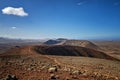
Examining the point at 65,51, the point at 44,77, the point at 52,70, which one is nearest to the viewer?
the point at 44,77

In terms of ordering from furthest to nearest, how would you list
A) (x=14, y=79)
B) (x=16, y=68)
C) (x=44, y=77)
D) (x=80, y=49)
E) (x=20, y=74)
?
(x=80, y=49)
(x=16, y=68)
(x=20, y=74)
(x=44, y=77)
(x=14, y=79)

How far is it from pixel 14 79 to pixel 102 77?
8.07 meters

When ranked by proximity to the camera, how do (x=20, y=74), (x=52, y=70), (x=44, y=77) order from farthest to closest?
(x=52, y=70), (x=20, y=74), (x=44, y=77)

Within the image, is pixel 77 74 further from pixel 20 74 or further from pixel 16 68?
pixel 16 68

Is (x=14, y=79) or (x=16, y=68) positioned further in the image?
(x=16, y=68)

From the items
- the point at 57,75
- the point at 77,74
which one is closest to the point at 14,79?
the point at 57,75

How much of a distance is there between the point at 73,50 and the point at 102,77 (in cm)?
4076

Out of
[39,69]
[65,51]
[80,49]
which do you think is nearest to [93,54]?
[80,49]

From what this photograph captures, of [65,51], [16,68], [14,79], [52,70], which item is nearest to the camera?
[14,79]

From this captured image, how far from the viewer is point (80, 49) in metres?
58.7

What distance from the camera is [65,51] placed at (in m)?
53.6

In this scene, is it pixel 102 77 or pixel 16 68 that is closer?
pixel 102 77

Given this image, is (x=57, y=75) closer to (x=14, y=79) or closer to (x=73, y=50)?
(x=14, y=79)

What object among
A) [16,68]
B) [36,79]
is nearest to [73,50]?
[16,68]
